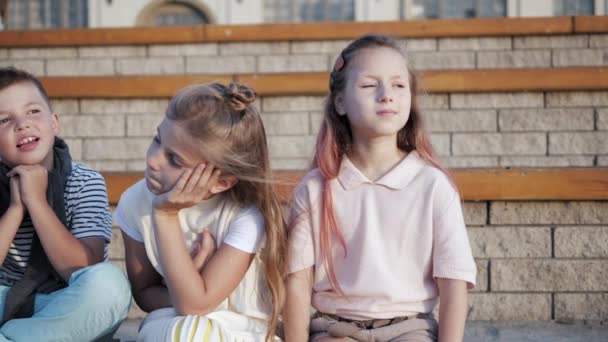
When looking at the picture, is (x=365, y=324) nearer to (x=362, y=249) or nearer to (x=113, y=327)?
(x=362, y=249)

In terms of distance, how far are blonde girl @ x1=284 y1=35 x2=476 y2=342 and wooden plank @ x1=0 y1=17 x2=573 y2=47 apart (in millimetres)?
2900

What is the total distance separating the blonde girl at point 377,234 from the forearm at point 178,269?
276 mm

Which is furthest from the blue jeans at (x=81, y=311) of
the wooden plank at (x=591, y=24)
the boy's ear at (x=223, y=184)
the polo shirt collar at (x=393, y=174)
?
the wooden plank at (x=591, y=24)

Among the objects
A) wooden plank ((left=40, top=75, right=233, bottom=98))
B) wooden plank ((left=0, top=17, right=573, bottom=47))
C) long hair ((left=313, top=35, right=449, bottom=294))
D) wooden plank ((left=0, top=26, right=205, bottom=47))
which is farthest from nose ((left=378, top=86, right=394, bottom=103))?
wooden plank ((left=0, top=26, right=205, bottom=47))

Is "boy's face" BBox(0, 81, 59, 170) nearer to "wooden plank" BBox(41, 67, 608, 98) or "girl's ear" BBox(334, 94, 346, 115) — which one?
"girl's ear" BBox(334, 94, 346, 115)

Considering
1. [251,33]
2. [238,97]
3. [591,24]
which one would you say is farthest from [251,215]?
[591,24]

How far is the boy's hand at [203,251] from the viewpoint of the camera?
1.67 m

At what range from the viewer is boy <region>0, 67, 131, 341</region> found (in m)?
1.65

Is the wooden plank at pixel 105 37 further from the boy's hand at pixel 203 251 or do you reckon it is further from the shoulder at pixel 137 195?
the boy's hand at pixel 203 251

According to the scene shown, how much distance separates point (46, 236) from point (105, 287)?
0.71 feet

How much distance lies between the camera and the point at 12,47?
4.84 meters

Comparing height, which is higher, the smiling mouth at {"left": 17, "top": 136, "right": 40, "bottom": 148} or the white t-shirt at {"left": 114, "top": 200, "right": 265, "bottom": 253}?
the smiling mouth at {"left": 17, "top": 136, "right": 40, "bottom": 148}

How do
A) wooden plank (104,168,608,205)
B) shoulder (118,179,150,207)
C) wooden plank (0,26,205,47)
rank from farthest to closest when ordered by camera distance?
wooden plank (0,26,205,47), wooden plank (104,168,608,205), shoulder (118,179,150,207)

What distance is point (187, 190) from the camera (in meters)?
1.57
